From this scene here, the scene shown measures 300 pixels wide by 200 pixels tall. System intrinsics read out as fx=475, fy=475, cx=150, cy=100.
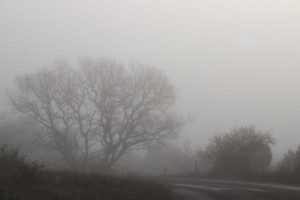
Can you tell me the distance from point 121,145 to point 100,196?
37943 mm

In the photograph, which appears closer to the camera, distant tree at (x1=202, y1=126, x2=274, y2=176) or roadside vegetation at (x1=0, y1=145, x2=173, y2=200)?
roadside vegetation at (x1=0, y1=145, x2=173, y2=200)

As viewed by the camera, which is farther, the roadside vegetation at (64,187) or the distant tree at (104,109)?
the distant tree at (104,109)

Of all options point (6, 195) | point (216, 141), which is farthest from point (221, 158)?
point (6, 195)

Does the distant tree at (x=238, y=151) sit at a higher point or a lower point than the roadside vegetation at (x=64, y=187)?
higher

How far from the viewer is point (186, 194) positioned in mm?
19922

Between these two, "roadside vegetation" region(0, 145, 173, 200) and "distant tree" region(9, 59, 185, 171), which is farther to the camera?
"distant tree" region(9, 59, 185, 171)

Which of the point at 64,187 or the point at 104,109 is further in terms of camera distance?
the point at 104,109

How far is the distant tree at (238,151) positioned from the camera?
3600 cm

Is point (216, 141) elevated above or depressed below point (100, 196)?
above

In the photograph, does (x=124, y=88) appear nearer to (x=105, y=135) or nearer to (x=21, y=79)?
(x=105, y=135)

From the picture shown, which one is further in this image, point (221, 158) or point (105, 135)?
point (105, 135)

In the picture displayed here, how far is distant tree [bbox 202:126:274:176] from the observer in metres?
36.0

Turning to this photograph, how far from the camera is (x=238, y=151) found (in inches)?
1449

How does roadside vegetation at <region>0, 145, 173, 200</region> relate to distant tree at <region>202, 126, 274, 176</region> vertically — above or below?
below
